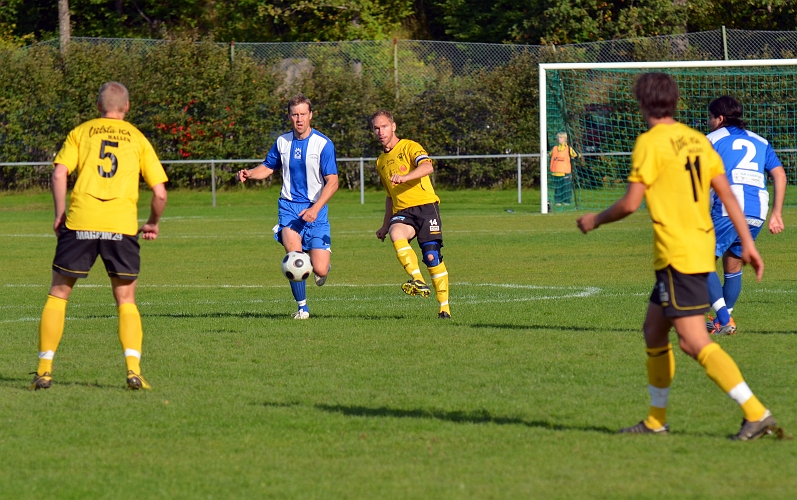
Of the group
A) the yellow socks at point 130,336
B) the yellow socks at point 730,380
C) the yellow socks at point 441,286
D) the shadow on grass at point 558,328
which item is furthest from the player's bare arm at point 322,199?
the yellow socks at point 730,380

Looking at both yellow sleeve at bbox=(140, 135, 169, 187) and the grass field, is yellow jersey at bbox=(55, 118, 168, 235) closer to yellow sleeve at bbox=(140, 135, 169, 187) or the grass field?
yellow sleeve at bbox=(140, 135, 169, 187)

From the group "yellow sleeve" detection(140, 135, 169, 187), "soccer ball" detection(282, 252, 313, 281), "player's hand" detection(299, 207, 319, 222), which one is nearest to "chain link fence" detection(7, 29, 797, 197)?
"player's hand" detection(299, 207, 319, 222)

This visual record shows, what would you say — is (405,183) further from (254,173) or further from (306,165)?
(254,173)

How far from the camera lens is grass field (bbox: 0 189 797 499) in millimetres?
4836

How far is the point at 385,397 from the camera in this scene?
21.5ft

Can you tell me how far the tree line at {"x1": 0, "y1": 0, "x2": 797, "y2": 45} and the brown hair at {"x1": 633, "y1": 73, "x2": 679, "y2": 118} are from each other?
28.2 metres

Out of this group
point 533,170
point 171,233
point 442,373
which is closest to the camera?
point 442,373

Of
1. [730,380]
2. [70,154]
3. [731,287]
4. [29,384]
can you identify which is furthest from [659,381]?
[29,384]

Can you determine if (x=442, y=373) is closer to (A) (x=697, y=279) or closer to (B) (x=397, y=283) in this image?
(A) (x=697, y=279)

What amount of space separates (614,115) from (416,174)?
53.4 feet

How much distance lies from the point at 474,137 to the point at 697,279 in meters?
25.8

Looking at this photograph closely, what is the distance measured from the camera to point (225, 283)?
44.8 feet

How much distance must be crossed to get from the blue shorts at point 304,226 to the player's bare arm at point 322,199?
0.10 metres

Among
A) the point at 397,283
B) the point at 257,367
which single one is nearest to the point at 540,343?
the point at 257,367
